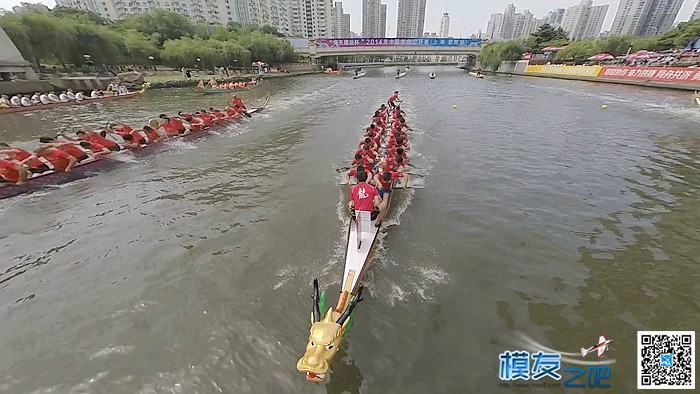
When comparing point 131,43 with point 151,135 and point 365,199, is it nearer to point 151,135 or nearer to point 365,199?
point 151,135

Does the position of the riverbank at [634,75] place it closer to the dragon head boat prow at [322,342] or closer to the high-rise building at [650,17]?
the dragon head boat prow at [322,342]

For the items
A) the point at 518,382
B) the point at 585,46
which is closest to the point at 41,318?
the point at 518,382

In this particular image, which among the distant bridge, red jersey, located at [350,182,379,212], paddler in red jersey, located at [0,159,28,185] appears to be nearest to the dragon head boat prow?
red jersey, located at [350,182,379,212]

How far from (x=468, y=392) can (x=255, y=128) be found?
20596 mm

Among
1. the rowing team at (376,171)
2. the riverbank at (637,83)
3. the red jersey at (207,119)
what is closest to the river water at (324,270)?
the rowing team at (376,171)

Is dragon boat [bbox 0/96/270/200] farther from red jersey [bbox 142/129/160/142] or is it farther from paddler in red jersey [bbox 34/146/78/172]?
red jersey [bbox 142/129/160/142]

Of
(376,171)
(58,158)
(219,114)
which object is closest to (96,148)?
(58,158)

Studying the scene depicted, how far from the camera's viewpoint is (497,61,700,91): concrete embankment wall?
32.6 metres

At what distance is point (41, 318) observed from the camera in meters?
6.22

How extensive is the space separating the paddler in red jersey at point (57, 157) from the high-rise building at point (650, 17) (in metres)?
228

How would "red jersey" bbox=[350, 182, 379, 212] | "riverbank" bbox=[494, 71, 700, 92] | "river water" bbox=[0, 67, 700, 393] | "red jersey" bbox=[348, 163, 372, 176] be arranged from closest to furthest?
"river water" bbox=[0, 67, 700, 393], "red jersey" bbox=[350, 182, 379, 212], "red jersey" bbox=[348, 163, 372, 176], "riverbank" bbox=[494, 71, 700, 92]

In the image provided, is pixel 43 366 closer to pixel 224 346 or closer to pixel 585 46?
pixel 224 346

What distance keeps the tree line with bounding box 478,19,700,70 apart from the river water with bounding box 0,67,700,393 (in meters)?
61.2

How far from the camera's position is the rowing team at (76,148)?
11266 mm
